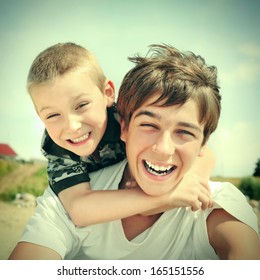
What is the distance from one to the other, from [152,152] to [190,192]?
23 cm

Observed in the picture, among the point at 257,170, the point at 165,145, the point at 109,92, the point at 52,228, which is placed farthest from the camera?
the point at 257,170

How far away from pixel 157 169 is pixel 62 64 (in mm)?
555

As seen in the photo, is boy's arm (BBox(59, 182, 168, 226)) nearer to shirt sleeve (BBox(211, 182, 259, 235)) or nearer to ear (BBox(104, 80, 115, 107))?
shirt sleeve (BBox(211, 182, 259, 235))

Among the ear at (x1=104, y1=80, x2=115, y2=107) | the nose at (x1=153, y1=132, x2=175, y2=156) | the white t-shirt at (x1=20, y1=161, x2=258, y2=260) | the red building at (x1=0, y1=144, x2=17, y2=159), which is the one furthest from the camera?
the red building at (x1=0, y1=144, x2=17, y2=159)

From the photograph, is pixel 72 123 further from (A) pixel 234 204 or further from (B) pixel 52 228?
(A) pixel 234 204

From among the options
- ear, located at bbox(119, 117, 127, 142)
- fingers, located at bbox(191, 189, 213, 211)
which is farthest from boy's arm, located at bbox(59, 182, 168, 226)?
ear, located at bbox(119, 117, 127, 142)

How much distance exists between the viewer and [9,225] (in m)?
2.34

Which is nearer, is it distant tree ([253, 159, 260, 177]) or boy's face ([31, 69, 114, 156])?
boy's face ([31, 69, 114, 156])

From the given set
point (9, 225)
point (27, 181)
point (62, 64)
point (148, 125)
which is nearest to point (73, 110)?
point (62, 64)

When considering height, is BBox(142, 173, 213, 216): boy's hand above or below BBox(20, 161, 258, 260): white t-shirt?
above

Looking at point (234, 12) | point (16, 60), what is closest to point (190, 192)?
point (234, 12)

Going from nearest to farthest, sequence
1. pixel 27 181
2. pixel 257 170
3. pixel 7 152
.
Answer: pixel 257 170 < pixel 7 152 < pixel 27 181

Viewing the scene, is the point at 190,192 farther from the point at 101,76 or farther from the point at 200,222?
the point at 101,76

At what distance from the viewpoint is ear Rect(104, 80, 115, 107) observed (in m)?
1.87
